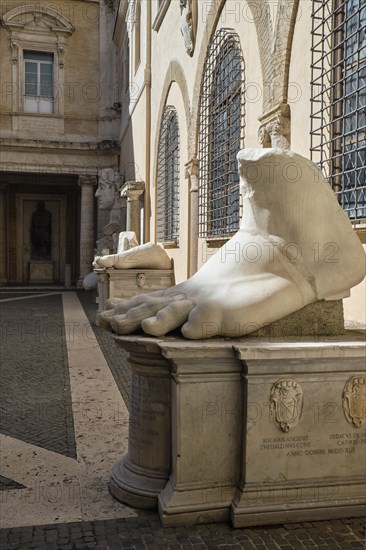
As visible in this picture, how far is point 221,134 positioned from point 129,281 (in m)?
2.95

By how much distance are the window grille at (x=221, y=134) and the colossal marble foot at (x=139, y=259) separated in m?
1.46

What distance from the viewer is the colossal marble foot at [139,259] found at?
8.52m

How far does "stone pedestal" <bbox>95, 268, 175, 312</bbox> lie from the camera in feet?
→ 28.2

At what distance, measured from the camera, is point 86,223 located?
16625mm

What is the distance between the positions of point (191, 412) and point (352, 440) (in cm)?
75

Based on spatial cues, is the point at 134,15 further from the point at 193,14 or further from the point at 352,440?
the point at 352,440

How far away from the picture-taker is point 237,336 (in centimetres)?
239

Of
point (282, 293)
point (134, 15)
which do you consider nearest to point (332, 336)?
point (282, 293)

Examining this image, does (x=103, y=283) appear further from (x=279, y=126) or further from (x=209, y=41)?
(x=279, y=126)

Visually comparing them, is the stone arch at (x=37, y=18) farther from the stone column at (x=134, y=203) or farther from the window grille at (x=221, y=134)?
the window grille at (x=221, y=134)

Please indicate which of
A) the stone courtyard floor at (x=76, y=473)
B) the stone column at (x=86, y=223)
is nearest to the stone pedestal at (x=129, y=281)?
the stone courtyard floor at (x=76, y=473)

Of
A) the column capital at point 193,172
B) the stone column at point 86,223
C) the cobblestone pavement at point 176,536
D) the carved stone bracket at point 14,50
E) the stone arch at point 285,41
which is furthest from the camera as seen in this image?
the stone column at point 86,223

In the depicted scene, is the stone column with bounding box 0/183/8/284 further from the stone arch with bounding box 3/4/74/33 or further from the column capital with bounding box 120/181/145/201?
the column capital with bounding box 120/181/145/201

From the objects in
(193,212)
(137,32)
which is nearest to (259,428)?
(193,212)
